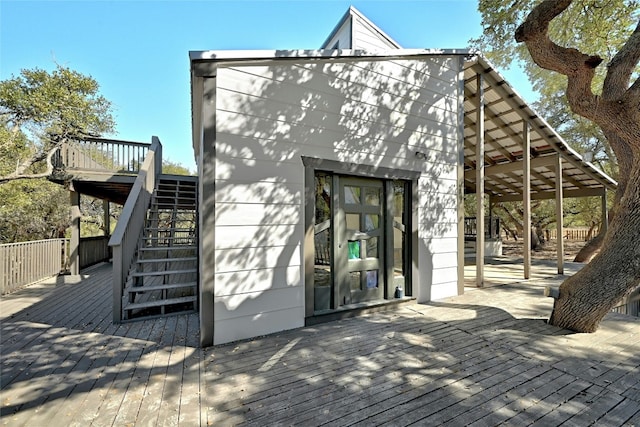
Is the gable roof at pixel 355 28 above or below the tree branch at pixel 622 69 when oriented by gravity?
above

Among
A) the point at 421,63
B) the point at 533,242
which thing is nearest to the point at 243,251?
the point at 421,63

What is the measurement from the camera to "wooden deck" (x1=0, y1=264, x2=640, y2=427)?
2.02m

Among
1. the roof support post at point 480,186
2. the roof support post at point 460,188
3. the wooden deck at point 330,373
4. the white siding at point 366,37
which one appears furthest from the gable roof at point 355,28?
the wooden deck at point 330,373

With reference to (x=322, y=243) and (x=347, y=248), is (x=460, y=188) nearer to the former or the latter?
(x=347, y=248)

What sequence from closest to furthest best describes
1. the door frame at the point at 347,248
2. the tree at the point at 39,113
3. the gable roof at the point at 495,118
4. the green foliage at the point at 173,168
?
the gable roof at the point at 495,118 < the door frame at the point at 347,248 < the tree at the point at 39,113 < the green foliage at the point at 173,168

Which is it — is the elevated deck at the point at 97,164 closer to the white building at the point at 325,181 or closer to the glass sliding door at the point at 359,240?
the white building at the point at 325,181

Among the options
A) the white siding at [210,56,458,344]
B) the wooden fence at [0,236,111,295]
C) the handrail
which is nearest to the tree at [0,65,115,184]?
the handrail

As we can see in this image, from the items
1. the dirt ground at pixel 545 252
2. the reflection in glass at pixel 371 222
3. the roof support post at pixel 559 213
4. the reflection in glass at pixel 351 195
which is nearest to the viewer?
the reflection in glass at pixel 351 195

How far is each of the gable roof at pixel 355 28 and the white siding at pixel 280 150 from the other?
95.6 inches

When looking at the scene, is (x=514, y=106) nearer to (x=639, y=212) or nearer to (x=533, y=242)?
(x=639, y=212)

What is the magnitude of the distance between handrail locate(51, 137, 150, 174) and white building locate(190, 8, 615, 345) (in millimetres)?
5193

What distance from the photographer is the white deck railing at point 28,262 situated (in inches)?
212

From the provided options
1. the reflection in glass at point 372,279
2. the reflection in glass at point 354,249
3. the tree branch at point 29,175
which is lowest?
the reflection in glass at point 372,279

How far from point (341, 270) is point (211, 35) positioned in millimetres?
6126
